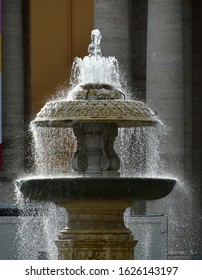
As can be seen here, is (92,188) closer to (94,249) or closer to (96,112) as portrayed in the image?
(94,249)

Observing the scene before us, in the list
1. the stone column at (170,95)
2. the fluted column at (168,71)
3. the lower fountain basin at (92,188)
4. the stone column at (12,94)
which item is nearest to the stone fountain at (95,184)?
the lower fountain basin at (92,188)

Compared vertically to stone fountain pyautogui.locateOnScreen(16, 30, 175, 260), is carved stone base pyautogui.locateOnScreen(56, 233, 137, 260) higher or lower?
lower

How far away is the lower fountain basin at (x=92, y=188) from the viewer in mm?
45531

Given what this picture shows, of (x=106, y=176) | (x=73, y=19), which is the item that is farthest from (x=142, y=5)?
(x=106, y=176)

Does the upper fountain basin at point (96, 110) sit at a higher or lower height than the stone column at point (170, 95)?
lower

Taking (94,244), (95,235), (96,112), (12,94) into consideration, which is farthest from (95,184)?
(12,94)

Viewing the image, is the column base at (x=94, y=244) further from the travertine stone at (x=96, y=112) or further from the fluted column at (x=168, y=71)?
the fluted column at (x=168, y=71)

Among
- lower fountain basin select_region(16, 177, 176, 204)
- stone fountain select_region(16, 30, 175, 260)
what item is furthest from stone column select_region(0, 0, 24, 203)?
lower fountain basin select_region(16, 177, 176, 204)

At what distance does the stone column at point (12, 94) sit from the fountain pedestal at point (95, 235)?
37.0 m

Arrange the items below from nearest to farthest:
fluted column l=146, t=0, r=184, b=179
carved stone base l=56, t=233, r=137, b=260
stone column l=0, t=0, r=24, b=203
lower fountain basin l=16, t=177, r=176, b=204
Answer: lower fountain basin l=16, t=177, r=176, b=204 < carved stone base l=56, t=233, r=137, b=260 < fluted column l=146, t=0, r=184, b=179 < stone column l=0, t=0, r=24, b=203

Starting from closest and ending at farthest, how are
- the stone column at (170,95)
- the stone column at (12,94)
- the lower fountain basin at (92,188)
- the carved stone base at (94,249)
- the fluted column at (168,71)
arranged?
the lower fountain basin at (92,188), the carved stone base at (94,249), the stone column at (170,95), the fluted column at (168,71), the stone column at (12,94)

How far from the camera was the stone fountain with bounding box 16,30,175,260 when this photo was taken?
45688mm

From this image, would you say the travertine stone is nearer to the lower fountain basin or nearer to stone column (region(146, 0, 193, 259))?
the lower fountain basin

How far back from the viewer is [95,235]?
1809 inches
